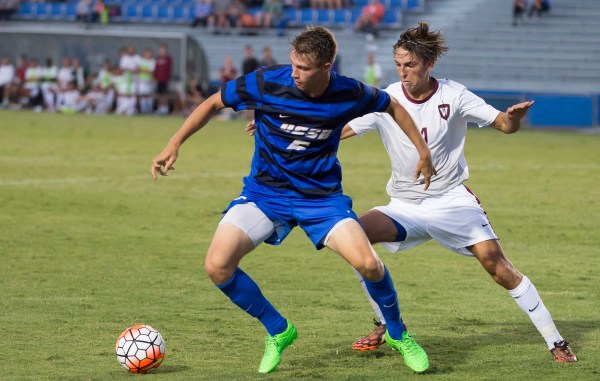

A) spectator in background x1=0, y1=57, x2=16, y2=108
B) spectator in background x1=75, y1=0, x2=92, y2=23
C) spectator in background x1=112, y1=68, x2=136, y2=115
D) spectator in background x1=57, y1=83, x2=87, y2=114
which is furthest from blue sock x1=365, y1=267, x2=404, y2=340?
spectator in background x1=75, y1=0, x2=92, y2=23

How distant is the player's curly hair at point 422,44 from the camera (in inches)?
272

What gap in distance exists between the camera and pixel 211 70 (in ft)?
124

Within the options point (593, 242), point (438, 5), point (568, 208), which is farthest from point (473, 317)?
point (438, 5)

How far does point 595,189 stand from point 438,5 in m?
21.0

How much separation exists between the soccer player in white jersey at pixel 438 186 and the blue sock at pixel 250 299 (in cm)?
75

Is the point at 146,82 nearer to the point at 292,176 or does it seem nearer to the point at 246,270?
the point at 246,270

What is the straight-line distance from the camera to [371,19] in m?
35.7

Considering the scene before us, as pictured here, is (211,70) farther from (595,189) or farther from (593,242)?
(593,242)

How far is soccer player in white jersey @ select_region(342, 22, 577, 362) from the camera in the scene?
6844mm

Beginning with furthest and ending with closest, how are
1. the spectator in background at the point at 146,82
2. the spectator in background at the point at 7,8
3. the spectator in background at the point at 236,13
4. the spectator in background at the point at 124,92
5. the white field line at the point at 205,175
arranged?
1. the spectator in background at the point at 7,8
2. the spectator in background at the point at 236,13
3. the spectator in background at the point at 124,92
4. the spectator in background at the point at 146,82
5. the white field line at the point at 205,175

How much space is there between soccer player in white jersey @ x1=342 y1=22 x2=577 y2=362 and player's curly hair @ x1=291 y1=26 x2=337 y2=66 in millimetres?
803

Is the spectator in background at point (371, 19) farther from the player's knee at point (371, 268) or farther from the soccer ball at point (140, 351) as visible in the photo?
the soccer ball at point (140, 351)

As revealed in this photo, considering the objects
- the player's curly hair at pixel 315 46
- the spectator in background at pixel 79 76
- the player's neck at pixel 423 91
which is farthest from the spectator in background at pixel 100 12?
the player's curly hair at pixel 315 46

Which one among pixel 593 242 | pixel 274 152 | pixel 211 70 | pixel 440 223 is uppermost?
pixel 274 152
